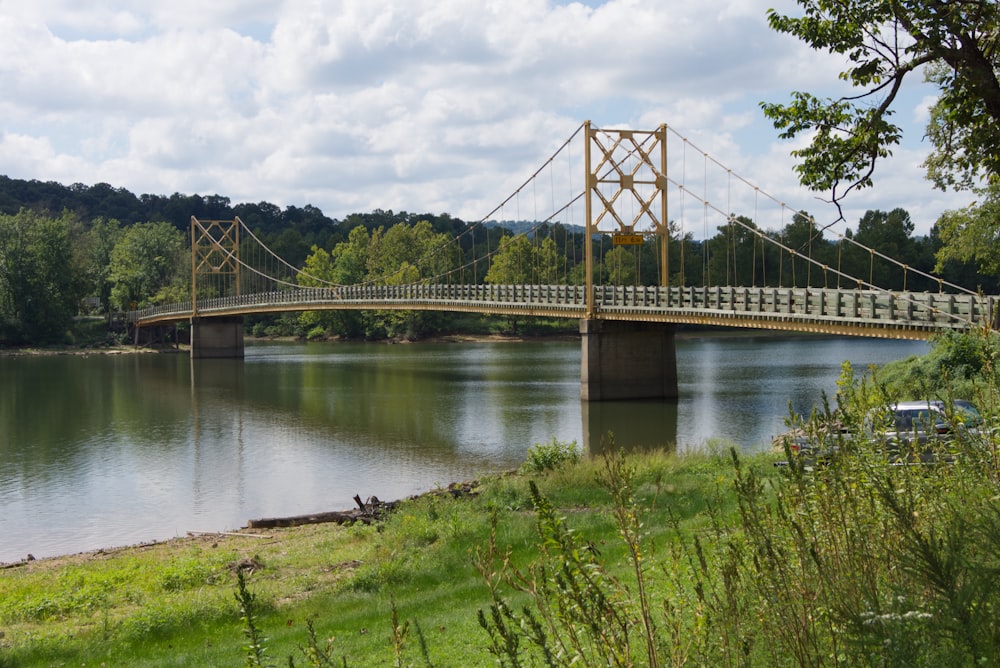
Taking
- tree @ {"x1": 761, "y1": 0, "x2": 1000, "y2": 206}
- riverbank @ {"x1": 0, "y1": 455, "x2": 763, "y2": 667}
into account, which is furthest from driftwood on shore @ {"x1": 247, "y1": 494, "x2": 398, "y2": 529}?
tree @ {"x1": 761, "y1": 0, "x2": 1000, "y2": 206}

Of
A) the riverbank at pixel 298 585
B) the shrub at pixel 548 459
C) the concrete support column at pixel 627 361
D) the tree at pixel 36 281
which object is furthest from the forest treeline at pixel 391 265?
the riverbank at pixel 298 585

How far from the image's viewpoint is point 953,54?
8.92 m

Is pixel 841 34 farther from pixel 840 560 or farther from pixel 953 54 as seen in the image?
pixel 840 560

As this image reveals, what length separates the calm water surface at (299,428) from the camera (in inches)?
822

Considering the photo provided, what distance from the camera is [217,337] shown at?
78.2m

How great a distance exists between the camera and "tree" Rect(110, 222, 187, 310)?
97875 millimetres

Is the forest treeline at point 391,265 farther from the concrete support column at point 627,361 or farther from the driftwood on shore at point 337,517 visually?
the driftwood on shore at point 337,517

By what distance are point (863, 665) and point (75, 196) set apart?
19771 centimetres

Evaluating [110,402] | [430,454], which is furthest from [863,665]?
[110,402]

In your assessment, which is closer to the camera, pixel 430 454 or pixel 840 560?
pixel 840 560

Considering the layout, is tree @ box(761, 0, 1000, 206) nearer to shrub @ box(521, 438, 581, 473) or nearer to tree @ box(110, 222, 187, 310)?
shrub @ box(521, 438, 581, 473)

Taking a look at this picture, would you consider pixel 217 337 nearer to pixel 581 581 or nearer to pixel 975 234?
pixel 975 234

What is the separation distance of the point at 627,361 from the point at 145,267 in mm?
78027

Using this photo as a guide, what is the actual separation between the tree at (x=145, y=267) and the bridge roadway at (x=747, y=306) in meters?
47.0
